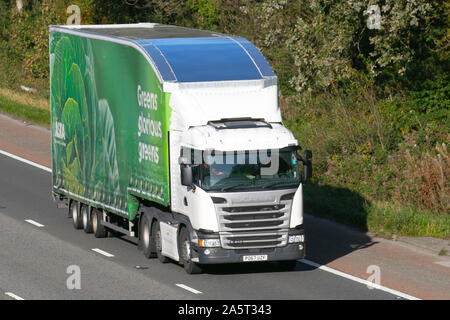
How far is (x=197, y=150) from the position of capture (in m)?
19.2

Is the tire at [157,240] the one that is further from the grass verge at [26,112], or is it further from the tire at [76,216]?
the grass verge at [26,112]

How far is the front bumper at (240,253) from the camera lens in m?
19.2

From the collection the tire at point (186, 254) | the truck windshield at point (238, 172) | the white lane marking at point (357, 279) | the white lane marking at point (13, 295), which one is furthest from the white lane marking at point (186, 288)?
the white lane marking at point (357, 279)

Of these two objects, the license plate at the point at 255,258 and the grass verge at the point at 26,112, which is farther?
the grass verge at the point at 26,112

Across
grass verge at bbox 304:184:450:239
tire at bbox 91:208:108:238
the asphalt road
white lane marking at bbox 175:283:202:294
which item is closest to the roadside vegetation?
grass verge at bbox 304:184:450:239

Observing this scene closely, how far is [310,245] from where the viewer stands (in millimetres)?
22969

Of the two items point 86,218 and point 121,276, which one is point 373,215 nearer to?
point 86,218

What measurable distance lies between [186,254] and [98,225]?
4.57m

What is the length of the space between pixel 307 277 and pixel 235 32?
22801mm

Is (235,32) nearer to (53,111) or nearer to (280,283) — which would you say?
(53,111)

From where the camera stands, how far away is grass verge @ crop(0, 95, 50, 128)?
41.0 meters

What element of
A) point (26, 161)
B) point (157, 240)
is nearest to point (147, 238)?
point (157, 240)

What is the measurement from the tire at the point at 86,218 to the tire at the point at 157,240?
358 centimetres

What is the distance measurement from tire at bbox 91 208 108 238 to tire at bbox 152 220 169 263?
2896 mm
